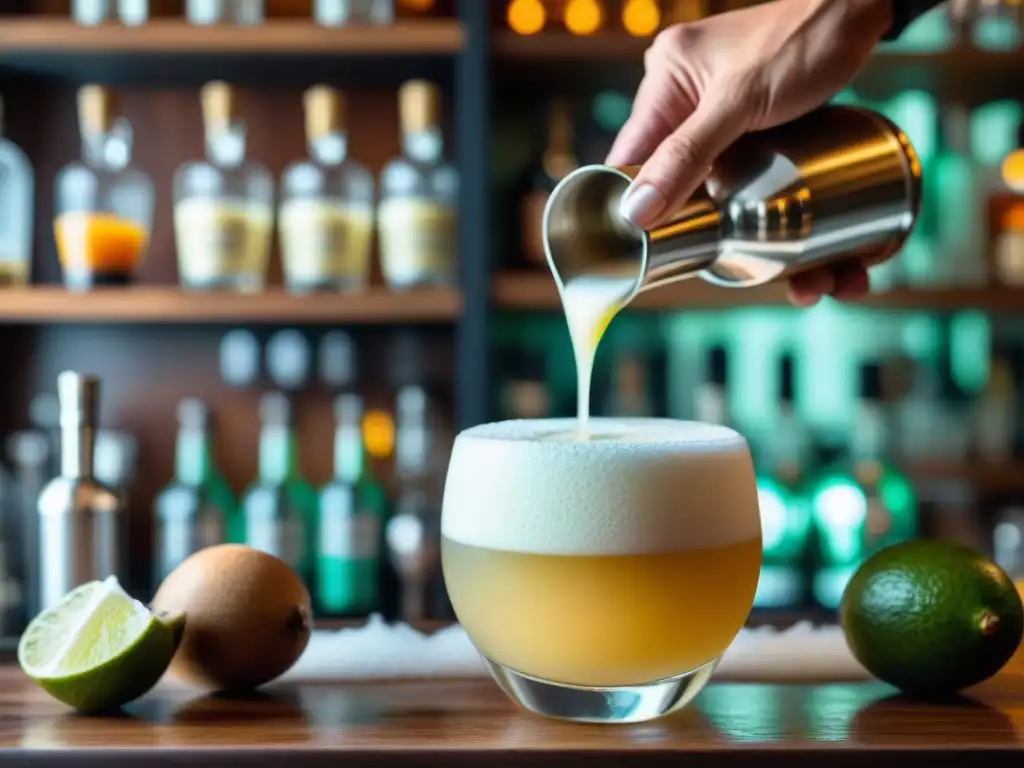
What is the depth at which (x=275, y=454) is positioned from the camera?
1911mm

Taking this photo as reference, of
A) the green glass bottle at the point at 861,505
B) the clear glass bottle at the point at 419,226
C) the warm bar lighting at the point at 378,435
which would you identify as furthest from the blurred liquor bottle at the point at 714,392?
the warm bar lighting at the point at 378,435

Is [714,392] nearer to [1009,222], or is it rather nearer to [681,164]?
[1009,222]

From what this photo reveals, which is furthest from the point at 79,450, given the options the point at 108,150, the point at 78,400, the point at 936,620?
the point at 108,150

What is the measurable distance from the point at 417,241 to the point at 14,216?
27.9 inches

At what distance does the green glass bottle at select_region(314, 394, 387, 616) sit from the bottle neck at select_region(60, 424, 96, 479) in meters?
0.84

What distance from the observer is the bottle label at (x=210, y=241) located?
1747 mm

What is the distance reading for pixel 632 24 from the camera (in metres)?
1.94

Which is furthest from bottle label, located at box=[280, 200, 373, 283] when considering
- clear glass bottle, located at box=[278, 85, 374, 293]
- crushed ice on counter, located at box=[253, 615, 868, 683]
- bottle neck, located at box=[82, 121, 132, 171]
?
crushed ice on counter, located at box=[253, 615, 868, 683]

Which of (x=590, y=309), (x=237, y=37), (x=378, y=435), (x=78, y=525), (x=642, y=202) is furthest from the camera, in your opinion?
(x=378, y=435)

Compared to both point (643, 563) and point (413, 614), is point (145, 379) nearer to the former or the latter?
point (413, 614)

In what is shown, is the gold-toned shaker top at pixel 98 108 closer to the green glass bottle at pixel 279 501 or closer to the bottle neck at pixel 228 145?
the bottle neck at pixel 228 145

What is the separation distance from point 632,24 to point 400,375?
0.75m

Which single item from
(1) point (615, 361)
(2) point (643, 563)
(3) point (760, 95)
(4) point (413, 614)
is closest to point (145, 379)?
(4) point (413, 614)

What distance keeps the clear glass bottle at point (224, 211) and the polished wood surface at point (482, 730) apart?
1.09 m
